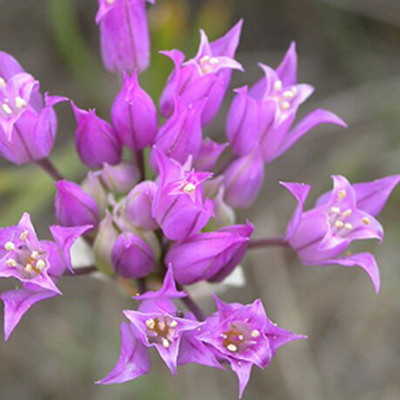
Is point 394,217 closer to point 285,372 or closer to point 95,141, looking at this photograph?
point 285,372

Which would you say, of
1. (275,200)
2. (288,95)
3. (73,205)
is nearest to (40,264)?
(73,205)

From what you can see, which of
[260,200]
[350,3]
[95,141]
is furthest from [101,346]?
[350,3]

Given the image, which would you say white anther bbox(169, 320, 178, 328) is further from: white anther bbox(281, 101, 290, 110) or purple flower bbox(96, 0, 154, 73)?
purple flower bbox(96, 0, 154, 73)

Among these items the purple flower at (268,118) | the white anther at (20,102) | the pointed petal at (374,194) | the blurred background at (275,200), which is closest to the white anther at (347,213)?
the pointed petal at (374,194)

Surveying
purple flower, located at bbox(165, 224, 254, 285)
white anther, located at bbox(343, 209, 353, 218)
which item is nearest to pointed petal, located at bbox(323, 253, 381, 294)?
white anther, located at bbox(343, 209, 353, 218)

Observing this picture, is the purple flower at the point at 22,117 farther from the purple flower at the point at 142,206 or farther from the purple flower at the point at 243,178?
the purple flower at the point at 243,178

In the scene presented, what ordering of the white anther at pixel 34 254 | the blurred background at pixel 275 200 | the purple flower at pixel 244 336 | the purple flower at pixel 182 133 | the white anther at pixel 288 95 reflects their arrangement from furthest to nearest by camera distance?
1. the blurred background at pixel 275 200
2. the white anther at pixel 288 95
3. the purple flower at pixel 182 133
4. the white anther at pixel 34 254
5. the purple flower at pixel 244 336
